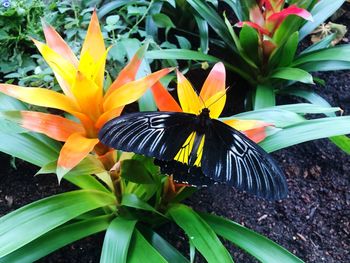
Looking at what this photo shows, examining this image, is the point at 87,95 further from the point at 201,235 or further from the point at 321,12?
the point at 321,12

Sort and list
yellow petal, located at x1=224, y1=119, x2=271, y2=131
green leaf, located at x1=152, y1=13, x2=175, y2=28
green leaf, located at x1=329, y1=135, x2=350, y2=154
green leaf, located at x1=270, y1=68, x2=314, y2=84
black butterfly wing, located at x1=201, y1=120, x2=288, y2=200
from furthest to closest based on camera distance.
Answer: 1. green leaf, located at x1=152, y1=13, x2=175, y2=28
2. green leaf, located at x1=270, y1=68, x2=314, y2=84
3. green leaf, located at x1=329, y1=135, x2=350, y2=154
4. yellow petal, located at x1=224, y1=119, x2=271, y2=131
5. black butterfly wing, located at x1=201, y1=120, x2=288, y2=200

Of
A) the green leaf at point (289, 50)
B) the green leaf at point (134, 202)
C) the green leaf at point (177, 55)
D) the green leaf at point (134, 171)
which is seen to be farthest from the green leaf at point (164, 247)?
the green leaf at point (289, 50)

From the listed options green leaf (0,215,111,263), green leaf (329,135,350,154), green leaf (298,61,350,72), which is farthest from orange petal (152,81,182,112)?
green leaf (298,61,350,72)

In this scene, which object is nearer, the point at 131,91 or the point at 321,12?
the point at 131,91

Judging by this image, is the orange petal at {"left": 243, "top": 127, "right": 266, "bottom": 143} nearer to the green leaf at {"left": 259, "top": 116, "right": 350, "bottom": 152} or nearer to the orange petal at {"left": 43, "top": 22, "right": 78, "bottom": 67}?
the green leaf at {"left": 259, "top": 116, "right": 350, "bottom": 152}

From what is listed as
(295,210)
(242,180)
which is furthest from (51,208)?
(295,210)

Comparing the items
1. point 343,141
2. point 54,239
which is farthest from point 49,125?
point 343,141

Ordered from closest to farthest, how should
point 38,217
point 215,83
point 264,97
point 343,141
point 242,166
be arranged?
point 242,166 < point 38,217 < point 215,83 < point 343,141 < point 264,97
